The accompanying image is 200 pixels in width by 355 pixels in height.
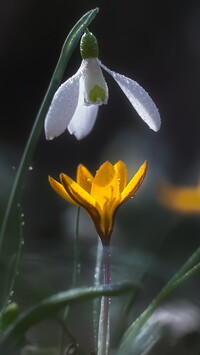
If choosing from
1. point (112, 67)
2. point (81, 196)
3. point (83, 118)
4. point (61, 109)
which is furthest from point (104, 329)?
point (112, 67)

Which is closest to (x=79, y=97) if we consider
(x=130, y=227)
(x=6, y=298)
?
(x=6, y=298)

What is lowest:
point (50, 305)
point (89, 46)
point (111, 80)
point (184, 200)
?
point (184, 200)

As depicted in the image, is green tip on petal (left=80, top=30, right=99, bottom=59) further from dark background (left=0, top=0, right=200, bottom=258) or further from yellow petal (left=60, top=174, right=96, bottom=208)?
dark background (left=0, top=0, right=200, bottom=258)

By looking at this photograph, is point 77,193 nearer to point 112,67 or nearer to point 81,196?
point 81,196

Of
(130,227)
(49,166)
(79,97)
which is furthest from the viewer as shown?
(49,166)

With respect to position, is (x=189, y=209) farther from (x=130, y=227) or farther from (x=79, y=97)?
(x=79, y=97)

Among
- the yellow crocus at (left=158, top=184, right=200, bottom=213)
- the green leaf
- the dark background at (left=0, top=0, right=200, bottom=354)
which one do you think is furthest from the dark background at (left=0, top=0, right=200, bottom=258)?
the green leaf
